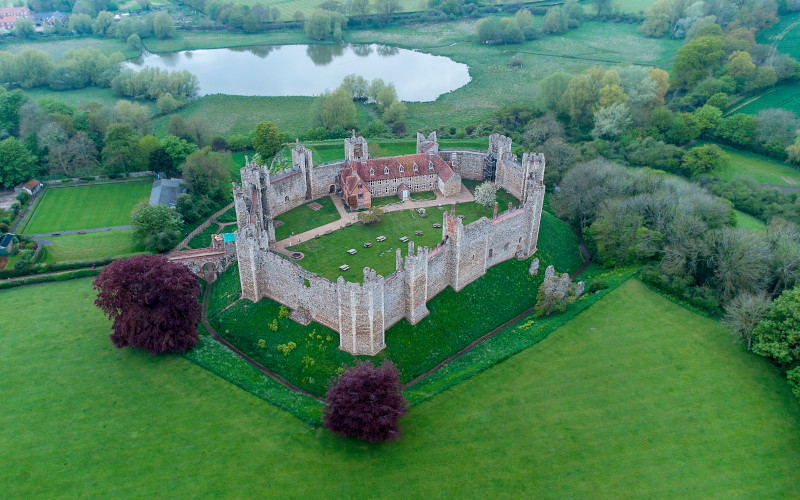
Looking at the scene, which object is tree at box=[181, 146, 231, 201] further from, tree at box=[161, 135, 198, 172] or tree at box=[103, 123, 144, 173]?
tree at box=[103, 123, 144, 173]

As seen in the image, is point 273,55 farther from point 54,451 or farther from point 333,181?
point 54,451

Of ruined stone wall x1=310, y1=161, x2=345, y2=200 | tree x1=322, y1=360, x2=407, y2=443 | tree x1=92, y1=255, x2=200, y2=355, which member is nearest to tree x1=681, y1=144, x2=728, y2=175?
ruined stone wall x1=310, y1=161, x2=345, y2=200

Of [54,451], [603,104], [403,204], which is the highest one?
[603,104]

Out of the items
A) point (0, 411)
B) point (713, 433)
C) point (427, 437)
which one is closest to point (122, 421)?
point (0, 411)

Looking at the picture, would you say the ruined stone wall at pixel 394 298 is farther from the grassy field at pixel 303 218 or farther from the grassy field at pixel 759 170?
the grassy field at pixel 759 170

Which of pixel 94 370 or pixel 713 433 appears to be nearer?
pixel 713 433

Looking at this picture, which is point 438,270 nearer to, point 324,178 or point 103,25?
point 324,178

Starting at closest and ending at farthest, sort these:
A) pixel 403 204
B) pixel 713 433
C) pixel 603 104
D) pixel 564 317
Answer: pixel 713 433
pixel 564 317
pixel 403 204
pixel 603 104
